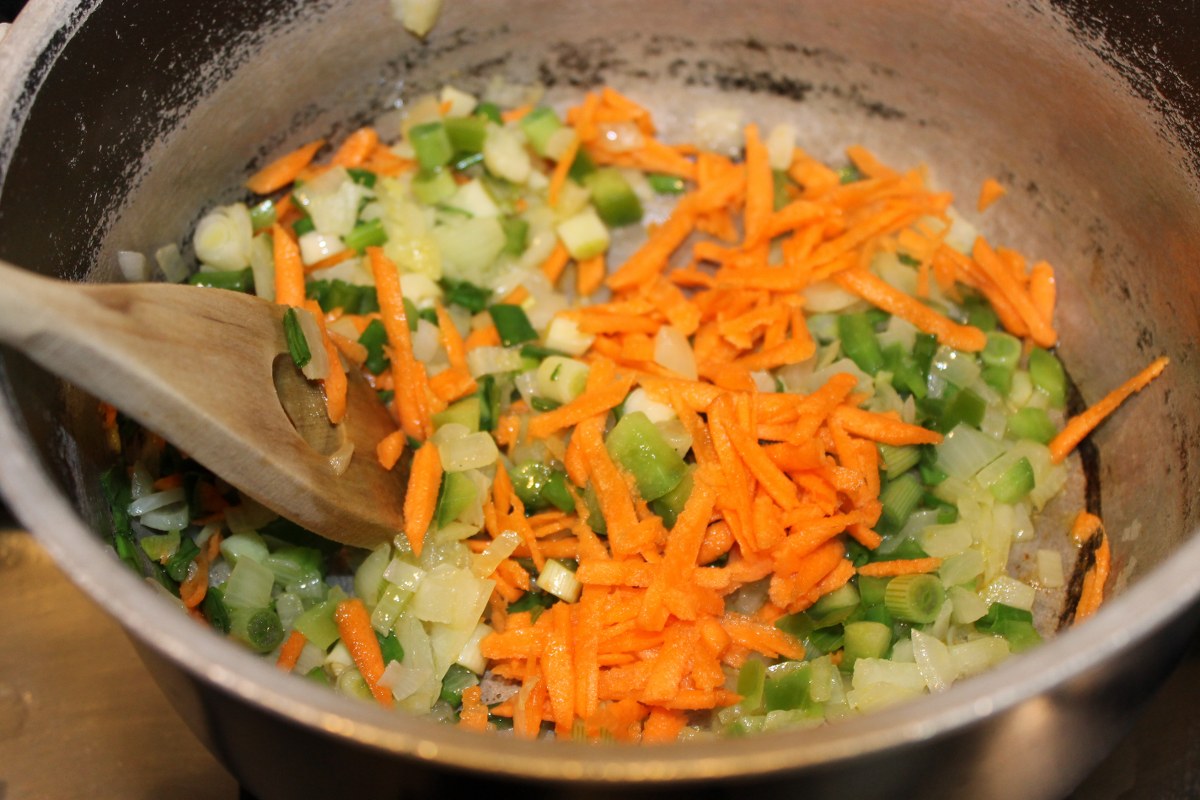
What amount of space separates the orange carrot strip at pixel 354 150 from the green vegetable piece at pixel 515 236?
0.35 metres

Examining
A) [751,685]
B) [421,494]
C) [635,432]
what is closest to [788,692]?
[751,685]

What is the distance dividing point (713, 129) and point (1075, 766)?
1639 mm

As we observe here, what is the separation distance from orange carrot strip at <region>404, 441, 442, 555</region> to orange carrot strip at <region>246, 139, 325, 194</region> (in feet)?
2.42

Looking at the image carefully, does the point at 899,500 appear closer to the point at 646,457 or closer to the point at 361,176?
the point at 646,457

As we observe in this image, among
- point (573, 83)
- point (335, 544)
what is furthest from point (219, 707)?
point (573, 83)

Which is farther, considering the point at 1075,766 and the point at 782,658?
the point at 782,658

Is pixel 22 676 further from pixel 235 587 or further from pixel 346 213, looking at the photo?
pixel 346 213

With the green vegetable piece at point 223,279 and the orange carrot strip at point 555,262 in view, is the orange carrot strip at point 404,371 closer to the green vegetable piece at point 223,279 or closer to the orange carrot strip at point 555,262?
the green vegetable piece at point 223,279

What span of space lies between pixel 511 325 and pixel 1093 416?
1.23 m

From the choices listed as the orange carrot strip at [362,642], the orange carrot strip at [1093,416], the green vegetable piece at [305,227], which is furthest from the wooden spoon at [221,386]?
the orange carrot strip at [1093,416]

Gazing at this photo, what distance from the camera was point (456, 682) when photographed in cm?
202

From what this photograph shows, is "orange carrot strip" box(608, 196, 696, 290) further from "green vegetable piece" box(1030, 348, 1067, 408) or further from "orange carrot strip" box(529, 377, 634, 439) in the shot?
"green vegetable piece" box(1030, 348, 1067, 408)

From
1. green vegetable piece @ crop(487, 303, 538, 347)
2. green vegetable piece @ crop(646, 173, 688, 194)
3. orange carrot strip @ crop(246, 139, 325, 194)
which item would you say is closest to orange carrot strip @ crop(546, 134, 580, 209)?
green vegetable piece @ crop(646, 173, 688, 194)

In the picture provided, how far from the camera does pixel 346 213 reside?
239 centimetres
